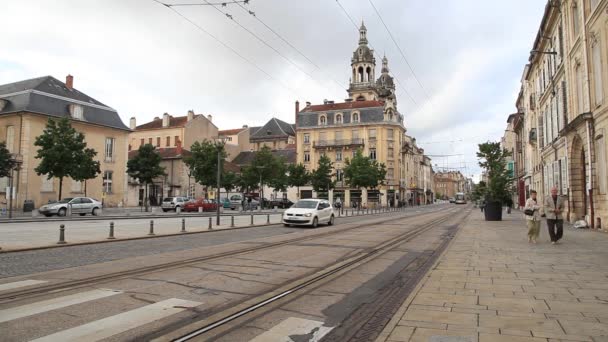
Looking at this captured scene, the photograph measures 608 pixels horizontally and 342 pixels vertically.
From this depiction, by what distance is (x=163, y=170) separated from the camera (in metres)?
46.4

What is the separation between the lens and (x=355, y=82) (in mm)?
88188

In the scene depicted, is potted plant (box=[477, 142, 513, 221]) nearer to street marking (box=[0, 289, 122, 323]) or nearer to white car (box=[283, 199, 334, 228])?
white car (box=[283, 199, 334, 228])

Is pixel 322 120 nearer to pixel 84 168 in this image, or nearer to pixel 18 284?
pixel 84 168

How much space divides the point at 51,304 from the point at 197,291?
205 cm

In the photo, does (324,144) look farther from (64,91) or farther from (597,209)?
(597,209)

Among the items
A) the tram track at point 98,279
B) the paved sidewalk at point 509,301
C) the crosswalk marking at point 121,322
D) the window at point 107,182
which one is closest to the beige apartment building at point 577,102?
the paved sidewalk at point 509,301

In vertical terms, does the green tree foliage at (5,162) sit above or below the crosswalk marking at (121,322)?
above

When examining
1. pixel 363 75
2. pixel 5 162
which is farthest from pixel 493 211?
pixel 363 75

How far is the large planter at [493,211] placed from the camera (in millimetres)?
27328

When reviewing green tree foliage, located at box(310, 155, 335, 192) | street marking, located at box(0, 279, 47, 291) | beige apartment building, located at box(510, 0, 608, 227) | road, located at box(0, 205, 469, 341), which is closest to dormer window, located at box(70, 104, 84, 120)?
green tree foliage, located at box(310, 155, 335, 192)

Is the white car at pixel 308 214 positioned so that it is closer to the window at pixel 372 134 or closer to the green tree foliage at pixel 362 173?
the green tree foliage at pixel 362 173

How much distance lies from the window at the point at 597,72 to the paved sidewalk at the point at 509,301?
33.2 ft

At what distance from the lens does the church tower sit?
283 ft

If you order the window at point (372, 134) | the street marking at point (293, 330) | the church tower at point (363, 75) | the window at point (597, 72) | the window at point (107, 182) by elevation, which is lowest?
the street marking at point (293, 330)
